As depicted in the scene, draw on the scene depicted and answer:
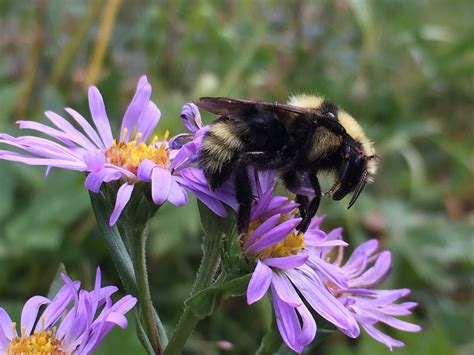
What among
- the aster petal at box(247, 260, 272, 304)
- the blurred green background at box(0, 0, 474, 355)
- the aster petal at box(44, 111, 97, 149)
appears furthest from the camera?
the blurred green background at box(0, 0, 474, 355)

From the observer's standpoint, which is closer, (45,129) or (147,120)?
(45,129)

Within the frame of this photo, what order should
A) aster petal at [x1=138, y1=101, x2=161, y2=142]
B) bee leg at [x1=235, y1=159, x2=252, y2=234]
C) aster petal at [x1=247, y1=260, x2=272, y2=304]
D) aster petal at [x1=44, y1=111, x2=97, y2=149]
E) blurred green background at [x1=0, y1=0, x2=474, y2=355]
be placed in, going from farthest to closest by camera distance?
1. blurred green background at [x1=0, y1=0, x2=474, y2=355]
2. aster petal at [x1=138, y1=101, x2=161, y2=142]
3. aster petal at [x1=44, y1=111, x2=97, y2=149]
4. bee leg at [x1=235, y1=159, x2=252, y2=234]
5. aster petal at [x1=247, y1=260, x2=272, y2=304]

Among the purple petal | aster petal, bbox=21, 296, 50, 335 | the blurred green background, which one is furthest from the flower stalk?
the blurred green background

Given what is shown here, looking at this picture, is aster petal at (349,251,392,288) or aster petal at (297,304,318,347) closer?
aster petal at (297,304,318,347)

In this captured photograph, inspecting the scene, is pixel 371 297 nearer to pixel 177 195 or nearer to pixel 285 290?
pixel 285 290

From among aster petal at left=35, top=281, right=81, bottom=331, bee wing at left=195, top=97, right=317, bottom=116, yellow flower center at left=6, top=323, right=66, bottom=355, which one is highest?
bee wing at left=195, top=97, right=317, bottom=116

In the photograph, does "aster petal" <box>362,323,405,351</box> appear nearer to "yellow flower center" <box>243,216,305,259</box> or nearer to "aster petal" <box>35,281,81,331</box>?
"yellow flower center" <box>243,216,305,259</box>

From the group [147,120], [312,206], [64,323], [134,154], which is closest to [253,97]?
[147,120]

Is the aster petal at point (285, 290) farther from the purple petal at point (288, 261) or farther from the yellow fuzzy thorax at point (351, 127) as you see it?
the yellow fuzzy thorax at point (351, 127)
